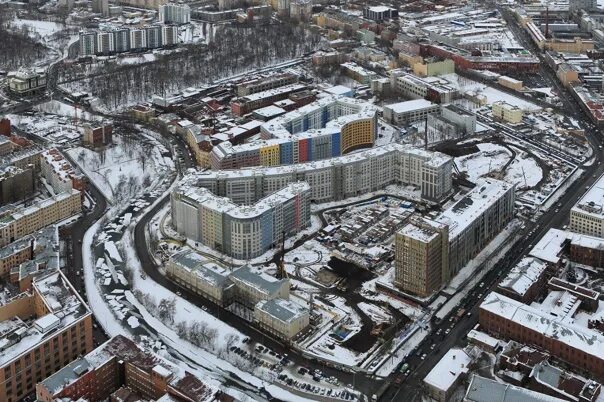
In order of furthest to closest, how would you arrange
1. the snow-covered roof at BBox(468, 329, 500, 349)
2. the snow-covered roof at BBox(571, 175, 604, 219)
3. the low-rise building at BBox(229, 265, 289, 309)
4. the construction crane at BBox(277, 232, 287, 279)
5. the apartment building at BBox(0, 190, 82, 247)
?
the snow-covered roof at BBox(571, 175, 604, 219) → the apartment building at BBox(0, 190, 82, 247) → the construction crane at BBox(277, 232, 287, 279) → the low-rise building at BBox(229, 265, 289, 309) → the snow-covered roof at BBox(468, 329, 500, 349)

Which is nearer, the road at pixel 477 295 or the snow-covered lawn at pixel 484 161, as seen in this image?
the road at pixel 477 295

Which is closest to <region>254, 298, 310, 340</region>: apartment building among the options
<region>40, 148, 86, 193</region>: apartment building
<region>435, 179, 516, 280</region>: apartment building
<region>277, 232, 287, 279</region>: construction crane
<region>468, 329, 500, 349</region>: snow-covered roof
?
<region>277, 232, 287, 279</region>: construction crane

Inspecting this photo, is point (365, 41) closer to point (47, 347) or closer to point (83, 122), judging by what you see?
point (83, 122)

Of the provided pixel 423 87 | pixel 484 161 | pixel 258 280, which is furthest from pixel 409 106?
pixel 258 280

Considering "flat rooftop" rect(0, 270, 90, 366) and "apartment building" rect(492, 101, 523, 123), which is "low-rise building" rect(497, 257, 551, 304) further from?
"apartment building" rect(492, 101, 523, 123)

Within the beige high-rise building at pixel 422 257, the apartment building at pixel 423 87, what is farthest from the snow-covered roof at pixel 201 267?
the apartment building at pixel 423 87

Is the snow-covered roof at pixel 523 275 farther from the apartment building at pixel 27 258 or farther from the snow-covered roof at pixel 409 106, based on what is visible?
the snow-covered roof at pixel 409 106

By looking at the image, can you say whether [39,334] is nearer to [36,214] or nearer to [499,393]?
[36,214]

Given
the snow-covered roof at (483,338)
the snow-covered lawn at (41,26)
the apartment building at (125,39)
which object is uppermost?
the snow-covered lawn at (41,26)
